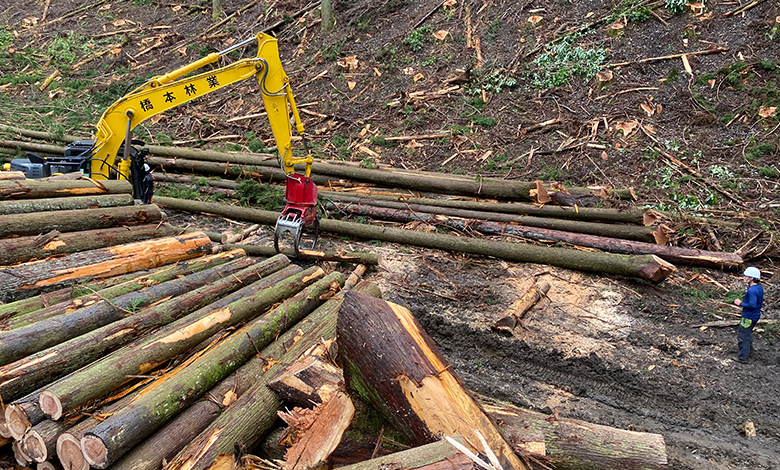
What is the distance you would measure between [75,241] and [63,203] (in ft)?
2.46

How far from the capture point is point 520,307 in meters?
7.24

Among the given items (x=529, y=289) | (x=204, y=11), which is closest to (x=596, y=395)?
(x=529, y=289)

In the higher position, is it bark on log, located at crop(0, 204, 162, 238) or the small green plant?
the small green plant

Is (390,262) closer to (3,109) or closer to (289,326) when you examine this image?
(289,326)

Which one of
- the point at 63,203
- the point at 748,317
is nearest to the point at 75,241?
the point at 63,203

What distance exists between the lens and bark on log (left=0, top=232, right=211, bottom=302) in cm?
502

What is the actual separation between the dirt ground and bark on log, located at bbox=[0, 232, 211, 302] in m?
2.99

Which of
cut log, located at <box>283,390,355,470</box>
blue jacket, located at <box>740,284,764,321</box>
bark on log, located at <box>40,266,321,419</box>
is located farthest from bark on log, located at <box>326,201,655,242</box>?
cut log, located at <box>283,390,355,470</box>

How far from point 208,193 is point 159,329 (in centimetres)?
701

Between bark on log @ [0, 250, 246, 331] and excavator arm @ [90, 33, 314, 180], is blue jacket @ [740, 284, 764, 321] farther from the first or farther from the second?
bark on log @ [0, 250, 246, 331]

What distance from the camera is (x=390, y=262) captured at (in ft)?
28.6

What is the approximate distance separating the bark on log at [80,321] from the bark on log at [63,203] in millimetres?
1871

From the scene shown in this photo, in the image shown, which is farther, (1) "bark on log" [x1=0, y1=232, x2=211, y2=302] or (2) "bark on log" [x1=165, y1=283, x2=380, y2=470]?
(1) "bark on log" [x1=0, y1=232, x2=211, y2=302]

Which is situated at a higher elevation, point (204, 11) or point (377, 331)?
point (204, 11)
